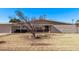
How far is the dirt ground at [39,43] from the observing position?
523 centimetres

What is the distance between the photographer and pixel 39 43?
5250 millimetres

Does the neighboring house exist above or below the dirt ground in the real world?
above

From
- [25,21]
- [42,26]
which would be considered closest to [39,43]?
[42,26]

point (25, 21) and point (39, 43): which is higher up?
point (25, 21)

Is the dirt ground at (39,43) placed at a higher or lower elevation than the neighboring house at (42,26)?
lower

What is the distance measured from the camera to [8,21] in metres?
5.24

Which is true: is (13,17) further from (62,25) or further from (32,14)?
(62,25)

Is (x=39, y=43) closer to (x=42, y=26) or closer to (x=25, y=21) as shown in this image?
(x=42, y=26)

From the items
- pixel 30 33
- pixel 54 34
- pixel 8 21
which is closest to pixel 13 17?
pixel 8 21

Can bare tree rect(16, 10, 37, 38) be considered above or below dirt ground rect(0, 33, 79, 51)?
above

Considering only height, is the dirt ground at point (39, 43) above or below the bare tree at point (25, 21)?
below

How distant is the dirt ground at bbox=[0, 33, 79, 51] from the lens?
5227 millimetres
